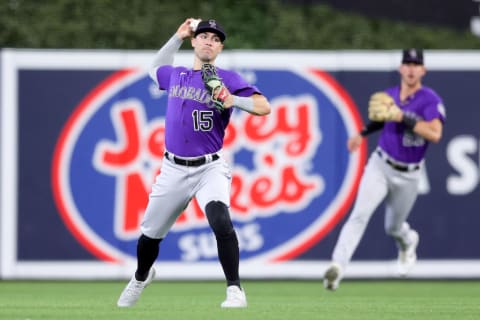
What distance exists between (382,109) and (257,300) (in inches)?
71.7

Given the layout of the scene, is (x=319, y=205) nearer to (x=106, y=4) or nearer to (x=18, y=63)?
(x=18, y=63)

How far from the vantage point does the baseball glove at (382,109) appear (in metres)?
10.1

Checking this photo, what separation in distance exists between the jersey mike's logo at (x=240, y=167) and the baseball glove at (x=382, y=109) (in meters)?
2.55

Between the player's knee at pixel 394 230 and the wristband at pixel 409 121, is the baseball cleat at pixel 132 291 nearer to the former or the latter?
the wristband at pixel 409 121

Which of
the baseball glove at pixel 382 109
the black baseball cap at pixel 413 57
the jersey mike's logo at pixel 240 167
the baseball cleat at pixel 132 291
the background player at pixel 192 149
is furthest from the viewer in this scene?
the jersey mike's logo at pixel 240 167

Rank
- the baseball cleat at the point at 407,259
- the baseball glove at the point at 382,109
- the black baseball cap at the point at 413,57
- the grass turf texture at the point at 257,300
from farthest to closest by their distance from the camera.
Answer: the baseball cleat at the point at 407,259, the black baseball cap at the point at 413,57, the baseball glove at the point at 382,109, the grass turf texture at the point at 257,300

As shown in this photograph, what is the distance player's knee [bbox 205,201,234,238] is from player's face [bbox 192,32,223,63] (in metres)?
0.97

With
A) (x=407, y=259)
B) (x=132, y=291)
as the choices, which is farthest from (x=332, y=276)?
(x=132, y=291)

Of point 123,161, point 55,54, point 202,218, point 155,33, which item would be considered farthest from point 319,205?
point 155,33

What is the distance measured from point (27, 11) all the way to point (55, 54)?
3.30 metres

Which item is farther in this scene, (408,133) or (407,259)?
(407,259)

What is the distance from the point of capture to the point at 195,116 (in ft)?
26.8

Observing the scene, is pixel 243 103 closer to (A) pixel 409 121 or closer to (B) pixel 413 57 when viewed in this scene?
(A) pixel 409 121

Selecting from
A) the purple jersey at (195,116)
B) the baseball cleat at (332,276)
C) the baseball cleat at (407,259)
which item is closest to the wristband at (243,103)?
the purple jersey at (195,116)
